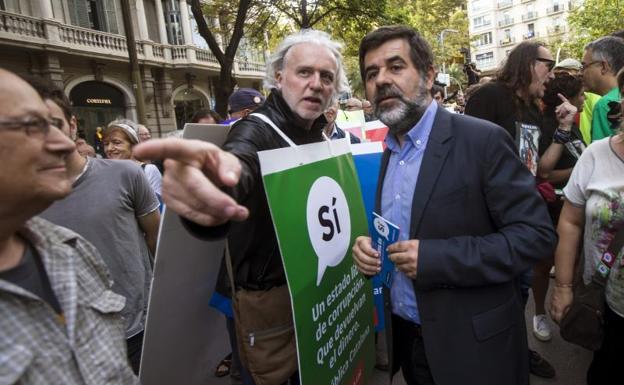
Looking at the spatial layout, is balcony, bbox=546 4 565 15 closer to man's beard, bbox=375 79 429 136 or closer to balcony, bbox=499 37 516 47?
balcony, bbox=499 37 516 47

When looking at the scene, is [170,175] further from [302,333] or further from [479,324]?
[479,324]

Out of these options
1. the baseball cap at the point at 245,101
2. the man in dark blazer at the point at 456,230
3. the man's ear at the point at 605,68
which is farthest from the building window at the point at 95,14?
the man in dark blazer at the point at 456,230

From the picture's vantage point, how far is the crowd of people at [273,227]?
875mm

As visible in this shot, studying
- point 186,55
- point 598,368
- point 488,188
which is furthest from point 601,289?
point 186,55

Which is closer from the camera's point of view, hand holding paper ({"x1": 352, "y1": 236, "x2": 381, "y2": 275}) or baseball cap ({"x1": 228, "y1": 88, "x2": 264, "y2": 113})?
hand holding paper ({"x1": 352, "y1": 236, "x2": 381, "y2": 275})

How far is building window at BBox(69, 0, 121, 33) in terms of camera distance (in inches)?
593

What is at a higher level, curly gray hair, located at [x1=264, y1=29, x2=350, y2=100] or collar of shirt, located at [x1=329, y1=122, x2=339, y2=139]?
curly gray hair, located at [x1=264, y1=29, x2=350, y2=100]

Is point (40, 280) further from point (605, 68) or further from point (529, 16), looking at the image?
point (529, 16)

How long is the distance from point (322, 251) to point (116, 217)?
1.02 meters

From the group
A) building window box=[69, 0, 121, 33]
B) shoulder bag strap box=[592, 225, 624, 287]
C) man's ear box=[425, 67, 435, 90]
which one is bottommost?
shoulder bag strap box=[592, 225, 624, 287]

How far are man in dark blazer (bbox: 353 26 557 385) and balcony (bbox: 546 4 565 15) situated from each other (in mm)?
62958

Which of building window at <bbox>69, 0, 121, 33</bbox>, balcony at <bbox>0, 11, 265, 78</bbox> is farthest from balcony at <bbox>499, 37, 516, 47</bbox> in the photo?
building window at <bbox>69, 0, 121, 33</bbox>

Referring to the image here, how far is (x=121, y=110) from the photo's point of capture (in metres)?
16.9

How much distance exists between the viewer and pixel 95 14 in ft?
52.0
